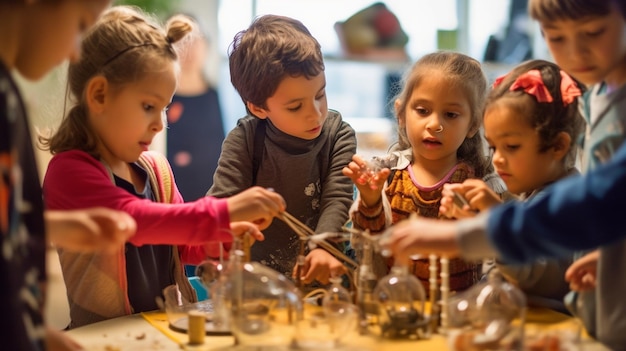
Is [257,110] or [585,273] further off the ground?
[257,110]

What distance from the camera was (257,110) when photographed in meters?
2.03

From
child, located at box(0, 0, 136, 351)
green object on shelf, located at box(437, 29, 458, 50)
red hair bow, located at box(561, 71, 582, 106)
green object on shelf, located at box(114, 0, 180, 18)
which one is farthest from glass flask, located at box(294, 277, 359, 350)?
green object on shelf, located at box(437, 29, 458, 50)

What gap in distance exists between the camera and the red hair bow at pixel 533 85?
1.70m

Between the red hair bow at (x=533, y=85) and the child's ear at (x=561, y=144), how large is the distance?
0.09 m

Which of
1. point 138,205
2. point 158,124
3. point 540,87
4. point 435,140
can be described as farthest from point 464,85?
point 138,205

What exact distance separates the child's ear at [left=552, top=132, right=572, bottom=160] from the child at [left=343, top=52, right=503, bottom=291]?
0.26 metres

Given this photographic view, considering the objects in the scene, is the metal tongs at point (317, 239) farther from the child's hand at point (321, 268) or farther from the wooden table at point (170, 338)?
the wooden table at point (170, 338)

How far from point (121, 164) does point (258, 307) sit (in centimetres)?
56

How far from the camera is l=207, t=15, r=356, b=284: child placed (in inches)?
76.6

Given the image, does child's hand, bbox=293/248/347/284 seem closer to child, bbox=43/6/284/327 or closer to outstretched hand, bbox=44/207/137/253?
child, bbox=43/6/284/327

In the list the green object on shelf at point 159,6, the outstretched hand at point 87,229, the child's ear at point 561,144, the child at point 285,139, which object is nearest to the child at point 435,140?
the child at point 285,139

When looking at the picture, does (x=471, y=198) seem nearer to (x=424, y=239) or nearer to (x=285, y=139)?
(x=424, y=239)

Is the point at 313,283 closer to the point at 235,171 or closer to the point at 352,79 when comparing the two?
the point at 235,171

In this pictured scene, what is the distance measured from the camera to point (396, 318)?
1446 millimetres
